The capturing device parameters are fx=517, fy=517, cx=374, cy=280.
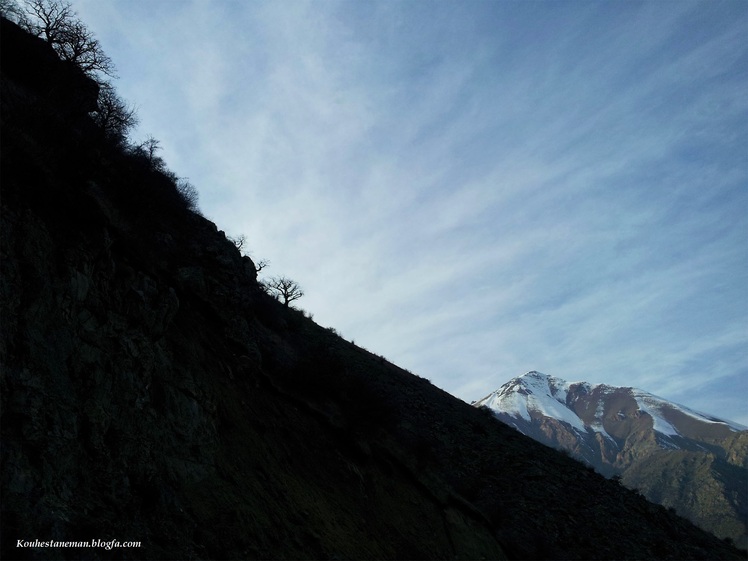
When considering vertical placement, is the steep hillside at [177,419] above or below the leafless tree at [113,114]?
below

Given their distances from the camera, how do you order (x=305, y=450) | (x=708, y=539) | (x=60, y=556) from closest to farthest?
(x=60, y=556)
(x=305, y=450)
(x=708, y=539)

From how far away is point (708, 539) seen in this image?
1261 inches

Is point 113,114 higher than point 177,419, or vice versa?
point 113,114

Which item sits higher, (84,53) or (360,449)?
(84,53)

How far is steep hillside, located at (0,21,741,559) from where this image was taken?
1002 cm

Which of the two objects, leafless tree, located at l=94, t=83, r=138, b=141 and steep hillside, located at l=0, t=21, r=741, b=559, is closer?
steep hillside, located at l=0, t=21, r=741, b=559

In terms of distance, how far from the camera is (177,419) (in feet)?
46.1

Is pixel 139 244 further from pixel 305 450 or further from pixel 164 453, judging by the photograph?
pixel 305 450

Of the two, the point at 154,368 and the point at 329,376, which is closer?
the point at 154,368

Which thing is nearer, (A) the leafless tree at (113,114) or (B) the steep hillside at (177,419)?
(B) the steep hillside at (177,419)

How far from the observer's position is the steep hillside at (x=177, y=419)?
10016 mm

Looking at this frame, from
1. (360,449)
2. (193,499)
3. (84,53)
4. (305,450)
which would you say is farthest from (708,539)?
(84,53)

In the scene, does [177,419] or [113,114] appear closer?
[177,419]

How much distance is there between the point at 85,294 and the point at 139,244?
5118 mm
